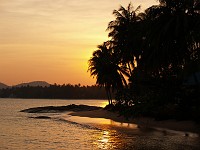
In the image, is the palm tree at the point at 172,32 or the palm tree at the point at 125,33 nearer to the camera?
the palm tree at the point at 172,32

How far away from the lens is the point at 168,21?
3447 centimetres

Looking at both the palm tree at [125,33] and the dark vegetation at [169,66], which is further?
the palm tree at [125,33]

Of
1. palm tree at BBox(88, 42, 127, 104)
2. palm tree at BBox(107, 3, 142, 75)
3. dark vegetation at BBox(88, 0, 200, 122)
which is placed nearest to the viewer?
dark vegetation at BBox(88, 0, 200, 122)

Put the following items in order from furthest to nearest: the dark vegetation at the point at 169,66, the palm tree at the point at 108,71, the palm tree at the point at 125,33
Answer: the palm tree at the point at 108,71
the palm tree at the point at 125,33
the dark vegetation at the point at 169,66

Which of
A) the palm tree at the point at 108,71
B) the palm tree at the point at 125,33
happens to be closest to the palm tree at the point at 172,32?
the palm tree at the point at 125,33

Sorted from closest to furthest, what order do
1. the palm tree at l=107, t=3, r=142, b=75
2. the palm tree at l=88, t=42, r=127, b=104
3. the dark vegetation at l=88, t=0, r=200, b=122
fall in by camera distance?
the dark vegetation at l=88, t=0, r=200, b=122 → the palm tree at l=107, t=3, r=142, b=75 → the palm tree at l=88, t=42, r=127, b=104

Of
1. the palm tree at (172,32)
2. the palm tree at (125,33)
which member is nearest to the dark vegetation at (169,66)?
the palm tree at (172,32)

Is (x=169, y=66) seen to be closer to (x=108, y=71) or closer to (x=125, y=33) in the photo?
(x=125, y=33)

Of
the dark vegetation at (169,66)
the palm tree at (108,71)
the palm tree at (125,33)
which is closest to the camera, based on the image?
the dark vegetation at (169,66)

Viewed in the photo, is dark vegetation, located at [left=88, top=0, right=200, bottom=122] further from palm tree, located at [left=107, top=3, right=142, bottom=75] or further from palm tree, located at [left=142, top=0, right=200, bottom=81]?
palm tree, located at [left=107, top=3, right=142, bottom=75]

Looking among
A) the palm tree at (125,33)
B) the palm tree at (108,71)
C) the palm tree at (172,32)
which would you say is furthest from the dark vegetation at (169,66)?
the palm tree at (108,71)

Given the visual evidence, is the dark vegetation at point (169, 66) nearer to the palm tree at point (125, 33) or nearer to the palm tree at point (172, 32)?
the palm tree at point (172, 32)

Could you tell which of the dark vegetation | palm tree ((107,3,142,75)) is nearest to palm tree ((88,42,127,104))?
palm tree ((107,3,142,75))

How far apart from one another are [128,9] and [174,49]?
17.0 meters
